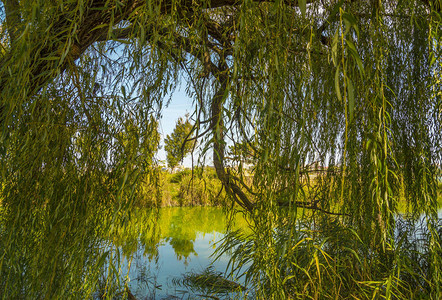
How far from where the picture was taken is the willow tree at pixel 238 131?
3.26 ft

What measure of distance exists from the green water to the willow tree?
0.38 meters

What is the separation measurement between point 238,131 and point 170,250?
4.36 meters

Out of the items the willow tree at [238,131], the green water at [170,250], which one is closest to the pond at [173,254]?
the green water at [170,250]

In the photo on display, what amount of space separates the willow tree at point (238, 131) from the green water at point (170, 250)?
1.24 ft

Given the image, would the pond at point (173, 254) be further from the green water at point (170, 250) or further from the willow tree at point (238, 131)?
the willow tree at point (238, 131)

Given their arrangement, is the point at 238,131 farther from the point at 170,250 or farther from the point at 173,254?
the point at 170,250

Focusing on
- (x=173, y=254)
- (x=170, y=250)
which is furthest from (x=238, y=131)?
(x=170, y=250)

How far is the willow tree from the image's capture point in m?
0.99

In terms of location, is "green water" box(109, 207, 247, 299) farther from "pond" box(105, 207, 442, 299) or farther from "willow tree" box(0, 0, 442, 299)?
"willow tree" box(0, 0, 442, 299)

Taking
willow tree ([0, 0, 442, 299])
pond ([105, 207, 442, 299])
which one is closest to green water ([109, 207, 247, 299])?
pond ([105, 207, 442, 299])

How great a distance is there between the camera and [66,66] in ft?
4.64

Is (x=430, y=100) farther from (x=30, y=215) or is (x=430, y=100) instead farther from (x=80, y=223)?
(x=30, y=215)

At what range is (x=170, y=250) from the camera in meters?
5.29

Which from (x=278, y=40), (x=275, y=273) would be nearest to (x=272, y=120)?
(x=278, y=40)
